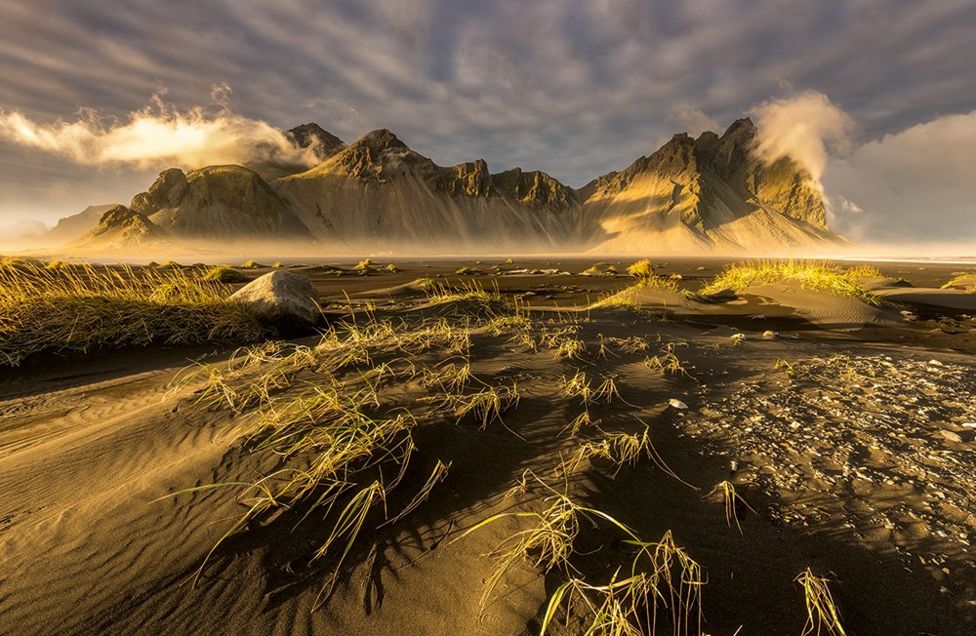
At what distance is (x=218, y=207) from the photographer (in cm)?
9381

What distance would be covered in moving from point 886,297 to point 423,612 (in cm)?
1908

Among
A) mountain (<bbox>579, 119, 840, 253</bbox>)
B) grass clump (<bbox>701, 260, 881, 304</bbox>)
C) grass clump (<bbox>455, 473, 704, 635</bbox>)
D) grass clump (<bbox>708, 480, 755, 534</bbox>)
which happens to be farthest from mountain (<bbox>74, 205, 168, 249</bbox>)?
mountain (<bbox>579, 119, 840, 253</bbox>)

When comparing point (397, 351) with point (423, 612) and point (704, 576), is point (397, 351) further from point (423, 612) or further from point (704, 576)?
point (704, 576)

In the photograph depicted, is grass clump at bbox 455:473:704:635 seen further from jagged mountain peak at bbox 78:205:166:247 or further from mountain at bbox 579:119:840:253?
mountain at bbox 579:119:840:253

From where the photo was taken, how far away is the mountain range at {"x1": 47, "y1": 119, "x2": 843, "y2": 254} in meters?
94.6

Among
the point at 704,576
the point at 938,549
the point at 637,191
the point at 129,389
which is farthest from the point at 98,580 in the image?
the point at 637,191

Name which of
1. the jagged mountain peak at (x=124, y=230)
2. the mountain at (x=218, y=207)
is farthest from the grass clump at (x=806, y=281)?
the jagged mountain peak at (x=124, y=230)

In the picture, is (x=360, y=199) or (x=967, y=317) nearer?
(x=967, y=317)

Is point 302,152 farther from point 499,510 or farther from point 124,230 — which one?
point 499,510

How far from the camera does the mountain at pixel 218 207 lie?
301 ft

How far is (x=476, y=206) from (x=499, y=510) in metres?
123

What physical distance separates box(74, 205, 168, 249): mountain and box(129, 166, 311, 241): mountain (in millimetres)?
3658

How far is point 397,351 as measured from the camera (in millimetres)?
4449

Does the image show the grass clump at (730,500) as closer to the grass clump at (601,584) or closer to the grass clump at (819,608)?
the grass clump at (819,608)
